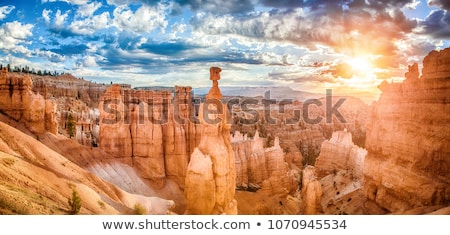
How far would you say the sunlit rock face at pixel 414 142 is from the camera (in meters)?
15.5

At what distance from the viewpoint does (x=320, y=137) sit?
56.1m

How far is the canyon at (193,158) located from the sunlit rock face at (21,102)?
0.04 metres

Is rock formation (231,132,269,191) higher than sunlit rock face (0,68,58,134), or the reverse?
sunlit rock face (0,68,58,134)

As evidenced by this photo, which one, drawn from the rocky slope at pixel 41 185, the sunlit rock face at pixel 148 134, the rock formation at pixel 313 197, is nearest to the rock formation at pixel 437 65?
the rock formation at pixel 313 197

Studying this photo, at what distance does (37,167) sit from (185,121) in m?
12.7

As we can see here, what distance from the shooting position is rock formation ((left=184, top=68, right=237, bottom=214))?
15.6m

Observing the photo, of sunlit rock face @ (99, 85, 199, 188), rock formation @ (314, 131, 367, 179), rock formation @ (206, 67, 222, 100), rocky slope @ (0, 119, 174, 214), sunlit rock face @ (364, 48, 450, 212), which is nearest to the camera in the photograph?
rocky slope @ (0, 119, 174, 214)

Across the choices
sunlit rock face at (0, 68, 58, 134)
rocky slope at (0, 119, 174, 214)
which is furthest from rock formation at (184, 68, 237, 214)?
sunlit rock face at (0, 68, 58, 134)

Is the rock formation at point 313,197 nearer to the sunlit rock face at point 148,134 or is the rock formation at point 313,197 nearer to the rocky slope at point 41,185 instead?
the sunlit rock face at point 148,134

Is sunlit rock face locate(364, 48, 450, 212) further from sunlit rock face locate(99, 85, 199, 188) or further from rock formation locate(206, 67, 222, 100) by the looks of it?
sunlit rock face locate(99, 85, 199, 188)

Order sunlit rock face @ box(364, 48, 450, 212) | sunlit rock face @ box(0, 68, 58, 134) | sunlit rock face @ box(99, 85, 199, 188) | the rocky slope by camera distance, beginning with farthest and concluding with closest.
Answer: sunlit rock face @ box(99, 85, 199, 188)
sunlit rock face @ box(0, 68, 58, 134)
sunlit rock face @ box(364, 48, 450, 212)
the rocky slope

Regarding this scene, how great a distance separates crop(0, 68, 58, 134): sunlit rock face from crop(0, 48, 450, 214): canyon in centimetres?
4
